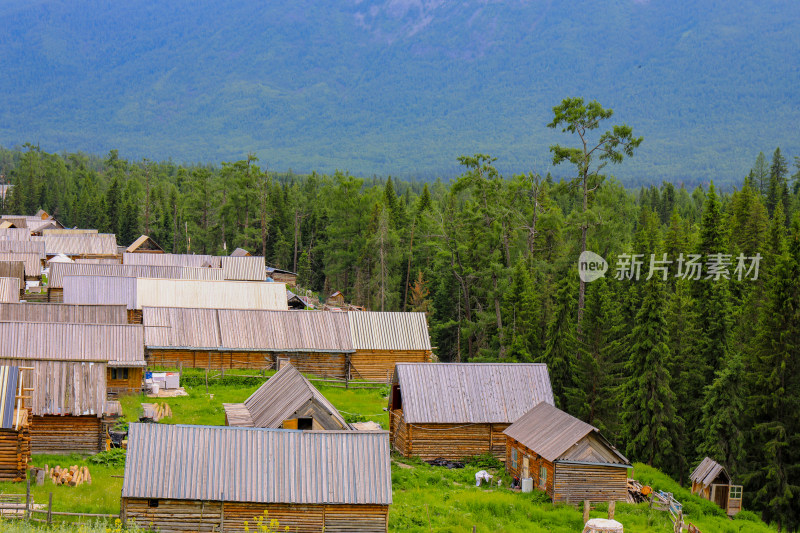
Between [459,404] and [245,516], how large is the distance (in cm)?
1555

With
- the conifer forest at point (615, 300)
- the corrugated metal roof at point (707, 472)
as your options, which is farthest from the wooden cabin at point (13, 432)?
the corrugated metal roof at point (707, 472)

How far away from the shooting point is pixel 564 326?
161ft

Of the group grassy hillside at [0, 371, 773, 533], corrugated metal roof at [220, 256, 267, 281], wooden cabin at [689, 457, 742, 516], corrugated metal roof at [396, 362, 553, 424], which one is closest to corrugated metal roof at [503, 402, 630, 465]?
grassy hillside at [0, 371, 773, 533]

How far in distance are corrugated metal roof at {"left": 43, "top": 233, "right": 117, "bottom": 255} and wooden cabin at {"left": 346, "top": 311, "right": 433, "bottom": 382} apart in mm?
47414

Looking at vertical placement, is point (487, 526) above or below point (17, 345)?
below

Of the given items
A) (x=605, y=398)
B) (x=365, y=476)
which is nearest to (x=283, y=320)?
(x=605, y=398)

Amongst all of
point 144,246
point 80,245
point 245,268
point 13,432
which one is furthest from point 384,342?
point 144,246

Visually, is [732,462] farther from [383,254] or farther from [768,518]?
[383,254]

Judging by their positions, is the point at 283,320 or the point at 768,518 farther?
the point at 283,320

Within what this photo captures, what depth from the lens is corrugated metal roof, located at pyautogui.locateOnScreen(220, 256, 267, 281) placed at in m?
80.8

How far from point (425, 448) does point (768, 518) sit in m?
16.0

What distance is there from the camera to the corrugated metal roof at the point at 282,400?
36500mm

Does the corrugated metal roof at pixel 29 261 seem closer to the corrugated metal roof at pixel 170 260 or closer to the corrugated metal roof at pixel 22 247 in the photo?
the corrugated metal roof at pixel 22 247

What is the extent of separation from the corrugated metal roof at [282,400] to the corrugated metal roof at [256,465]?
6.34 metres
